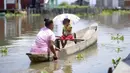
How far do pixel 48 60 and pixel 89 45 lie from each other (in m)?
3.91

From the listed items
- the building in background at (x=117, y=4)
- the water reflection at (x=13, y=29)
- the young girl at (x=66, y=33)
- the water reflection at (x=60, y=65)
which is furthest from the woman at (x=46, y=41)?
the building in background at (x=117, y=4)

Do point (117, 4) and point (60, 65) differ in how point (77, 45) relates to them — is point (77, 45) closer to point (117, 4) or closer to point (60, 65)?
point (60, 65)

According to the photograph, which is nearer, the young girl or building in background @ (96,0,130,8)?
the young girl

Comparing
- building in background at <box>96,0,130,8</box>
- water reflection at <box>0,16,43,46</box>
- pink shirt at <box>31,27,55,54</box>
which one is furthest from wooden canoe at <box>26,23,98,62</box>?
building in background at <box>96,0,130,8</box>

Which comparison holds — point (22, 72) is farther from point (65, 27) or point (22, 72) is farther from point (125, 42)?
point (125, 42)

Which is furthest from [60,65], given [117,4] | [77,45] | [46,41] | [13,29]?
[117,4]

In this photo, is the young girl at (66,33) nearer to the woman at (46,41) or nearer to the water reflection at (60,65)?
the water reflection at (60,65)

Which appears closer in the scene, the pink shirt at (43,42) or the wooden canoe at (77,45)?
the pink shirt at (43,42)

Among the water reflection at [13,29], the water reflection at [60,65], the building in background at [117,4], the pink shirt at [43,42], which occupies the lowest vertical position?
the water reflection at [60,65]

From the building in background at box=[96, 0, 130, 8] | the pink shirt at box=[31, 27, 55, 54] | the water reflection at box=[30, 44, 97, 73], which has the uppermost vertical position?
the building in background at box=[96, 0, 130, 8]

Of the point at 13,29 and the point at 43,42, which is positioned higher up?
the point at 43,42

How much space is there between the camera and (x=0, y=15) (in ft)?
133

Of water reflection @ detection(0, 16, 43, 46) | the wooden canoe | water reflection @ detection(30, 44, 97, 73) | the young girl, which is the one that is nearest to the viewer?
water reflection @ detection(30, 44, 97, 73)

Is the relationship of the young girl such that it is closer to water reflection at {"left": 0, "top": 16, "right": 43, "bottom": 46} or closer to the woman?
the woman
